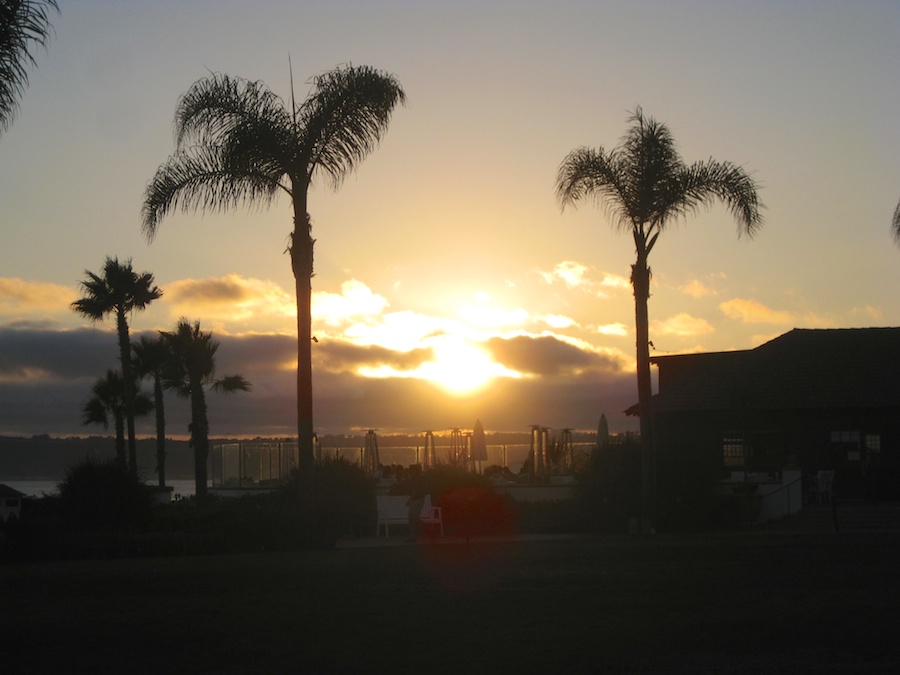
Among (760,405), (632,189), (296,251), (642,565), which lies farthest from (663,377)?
(642,565)

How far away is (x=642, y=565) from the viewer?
14.2 metres

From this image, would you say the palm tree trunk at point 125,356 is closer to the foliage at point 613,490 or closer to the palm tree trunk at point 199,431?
the palm tree trunk at point 199,431

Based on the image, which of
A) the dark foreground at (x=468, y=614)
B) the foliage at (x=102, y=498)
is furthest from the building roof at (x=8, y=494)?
the dark foreground at (x=468, y=614)

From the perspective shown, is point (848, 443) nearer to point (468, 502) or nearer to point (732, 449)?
point (732, 449)

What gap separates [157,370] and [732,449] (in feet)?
91.0

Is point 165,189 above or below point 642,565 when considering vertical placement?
above

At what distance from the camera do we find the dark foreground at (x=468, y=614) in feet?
27.0

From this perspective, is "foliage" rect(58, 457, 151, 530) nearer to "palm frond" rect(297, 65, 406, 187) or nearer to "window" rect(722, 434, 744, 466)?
"palm frond" rect(297, 65, 406, 187)

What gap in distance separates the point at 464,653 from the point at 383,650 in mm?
652

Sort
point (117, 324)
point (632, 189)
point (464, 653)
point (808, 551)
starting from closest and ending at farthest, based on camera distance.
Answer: point (464, 653)
point (808, 551)
point (632, 189)
point (117, 324)

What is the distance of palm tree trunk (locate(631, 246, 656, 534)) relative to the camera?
21812 mm

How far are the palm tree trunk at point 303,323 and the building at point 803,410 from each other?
15.5 meters

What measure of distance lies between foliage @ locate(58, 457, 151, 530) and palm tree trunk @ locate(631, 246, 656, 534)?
9534mm

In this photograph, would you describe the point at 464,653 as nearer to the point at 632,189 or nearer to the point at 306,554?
the point at 306,554
